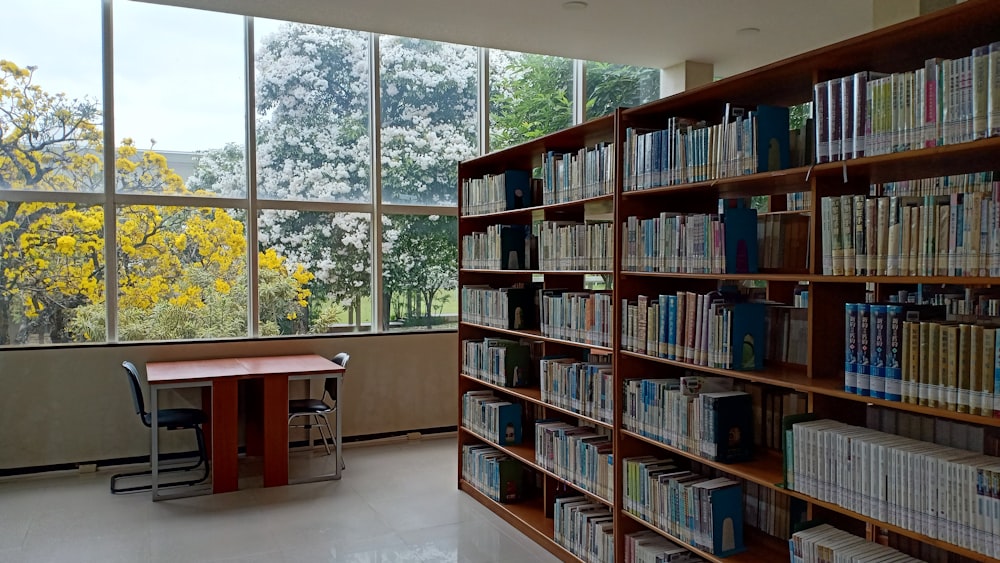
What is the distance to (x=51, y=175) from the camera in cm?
575

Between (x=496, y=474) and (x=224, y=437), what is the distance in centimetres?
202

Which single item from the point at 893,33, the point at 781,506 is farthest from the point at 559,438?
the point at 893,33

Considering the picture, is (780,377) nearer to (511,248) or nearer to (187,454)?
(511,248)

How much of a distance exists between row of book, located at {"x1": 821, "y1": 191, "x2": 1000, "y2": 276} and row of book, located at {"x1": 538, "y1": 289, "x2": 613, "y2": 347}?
1.37 m

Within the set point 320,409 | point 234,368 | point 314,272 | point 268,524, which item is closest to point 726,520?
point 268,524

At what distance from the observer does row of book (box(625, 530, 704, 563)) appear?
3.29 metres

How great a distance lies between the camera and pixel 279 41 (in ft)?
21.1

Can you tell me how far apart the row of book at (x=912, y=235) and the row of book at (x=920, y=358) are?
152mm

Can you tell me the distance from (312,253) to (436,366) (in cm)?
156

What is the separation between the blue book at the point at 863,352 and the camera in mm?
2387

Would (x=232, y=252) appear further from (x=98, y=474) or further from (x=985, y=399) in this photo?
(x=985, y=399)

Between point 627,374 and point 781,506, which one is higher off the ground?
point 627,374

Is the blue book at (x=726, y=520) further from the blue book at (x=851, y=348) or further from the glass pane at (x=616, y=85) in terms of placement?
the glass pane at (x=616, y=85)

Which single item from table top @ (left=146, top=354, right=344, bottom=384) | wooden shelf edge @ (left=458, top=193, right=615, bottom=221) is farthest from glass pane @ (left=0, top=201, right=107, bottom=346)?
wooden shelf edge @ (left=458, top=193, right=615, bottom=221)
